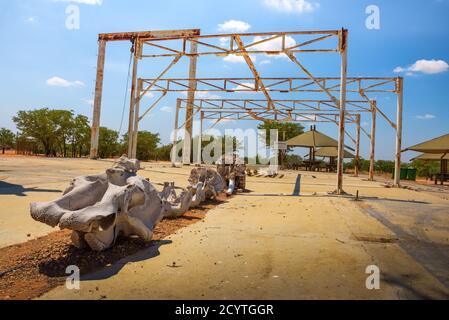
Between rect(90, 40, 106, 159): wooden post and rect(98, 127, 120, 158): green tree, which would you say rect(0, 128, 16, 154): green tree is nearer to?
rect(98, 127, 120, 158): green tree

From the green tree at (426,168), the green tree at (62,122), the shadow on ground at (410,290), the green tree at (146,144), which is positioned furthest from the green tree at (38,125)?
the green tree at (426,168)

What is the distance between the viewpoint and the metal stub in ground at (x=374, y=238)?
4286 mm

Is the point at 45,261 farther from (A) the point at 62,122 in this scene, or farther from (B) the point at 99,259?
(A) the point at 62,122

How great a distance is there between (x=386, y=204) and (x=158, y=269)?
698cm

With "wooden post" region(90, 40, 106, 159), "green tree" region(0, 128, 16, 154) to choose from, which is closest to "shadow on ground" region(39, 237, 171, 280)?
"wooden post" region(90, 40, 106, 159)

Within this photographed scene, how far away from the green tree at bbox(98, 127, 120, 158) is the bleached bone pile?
38.6 m

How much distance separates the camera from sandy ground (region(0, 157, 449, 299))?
8.16 ft

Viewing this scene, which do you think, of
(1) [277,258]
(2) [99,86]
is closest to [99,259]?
(1) [277,258]

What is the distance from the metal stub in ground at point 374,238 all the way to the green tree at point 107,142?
3934 centimetres

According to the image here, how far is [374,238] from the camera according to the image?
442 cm
